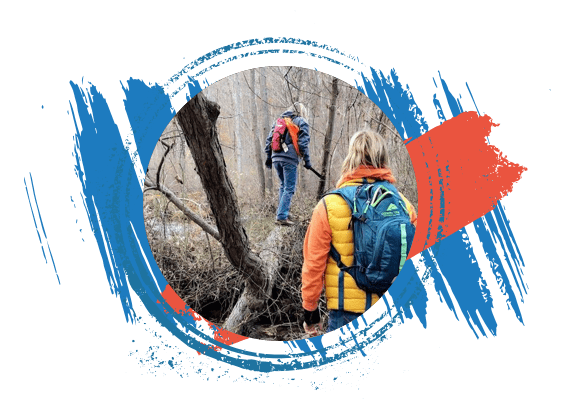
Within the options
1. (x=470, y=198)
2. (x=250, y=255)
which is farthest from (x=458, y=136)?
(x=250, y=255)

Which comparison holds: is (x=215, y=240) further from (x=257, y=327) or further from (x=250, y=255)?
(x=257, y=327)

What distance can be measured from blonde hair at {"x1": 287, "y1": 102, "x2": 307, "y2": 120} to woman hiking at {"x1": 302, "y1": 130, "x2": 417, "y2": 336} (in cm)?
45

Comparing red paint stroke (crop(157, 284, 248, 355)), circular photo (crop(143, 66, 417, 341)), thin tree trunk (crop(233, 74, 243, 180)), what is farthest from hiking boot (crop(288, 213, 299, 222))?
red paint stroke (crop(157, 284, 248, 355))

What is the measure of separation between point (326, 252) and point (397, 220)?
0.49 meters

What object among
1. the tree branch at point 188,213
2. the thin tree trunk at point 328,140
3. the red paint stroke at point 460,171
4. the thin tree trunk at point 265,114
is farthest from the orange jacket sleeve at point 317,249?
the tree branch at point 188,213

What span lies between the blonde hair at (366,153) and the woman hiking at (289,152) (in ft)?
1.34

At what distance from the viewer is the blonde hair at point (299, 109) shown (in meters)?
2.67

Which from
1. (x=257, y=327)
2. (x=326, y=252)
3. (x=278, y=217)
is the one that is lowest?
(x=257, y=327)

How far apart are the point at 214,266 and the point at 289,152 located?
1209 mm

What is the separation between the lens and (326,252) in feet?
7.50

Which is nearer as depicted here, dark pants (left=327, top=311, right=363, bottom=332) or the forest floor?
dark pants (left=327, top=311, right=363, bottom=332)

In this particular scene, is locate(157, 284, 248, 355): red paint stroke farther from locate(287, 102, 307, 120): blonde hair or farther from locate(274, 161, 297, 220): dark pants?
locate(287, 102, 307, 120): blonde hair

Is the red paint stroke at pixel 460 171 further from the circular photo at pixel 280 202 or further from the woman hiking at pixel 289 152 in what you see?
the woman hiking at pixel 289 152

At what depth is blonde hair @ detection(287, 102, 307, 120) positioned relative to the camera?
2.67 meters
